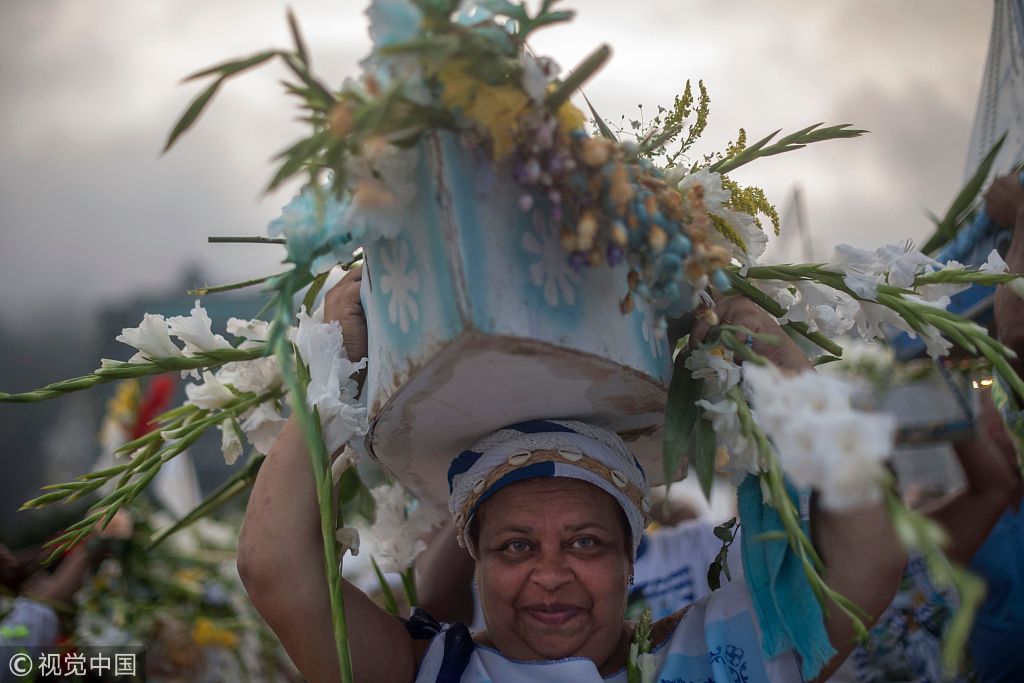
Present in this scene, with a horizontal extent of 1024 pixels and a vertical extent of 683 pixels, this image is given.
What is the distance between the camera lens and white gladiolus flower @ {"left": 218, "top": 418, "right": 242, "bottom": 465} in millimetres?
1788

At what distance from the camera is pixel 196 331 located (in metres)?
1.74

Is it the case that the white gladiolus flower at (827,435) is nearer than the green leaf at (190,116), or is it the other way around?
the white gladiolus flower at (827,435)

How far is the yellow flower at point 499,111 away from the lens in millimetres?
1118

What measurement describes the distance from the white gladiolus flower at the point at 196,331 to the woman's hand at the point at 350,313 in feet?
0.77

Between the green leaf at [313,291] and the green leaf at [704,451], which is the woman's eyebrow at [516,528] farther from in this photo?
the green leaf at [313,291]

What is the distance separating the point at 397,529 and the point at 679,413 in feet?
3.21

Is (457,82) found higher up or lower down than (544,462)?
higher up

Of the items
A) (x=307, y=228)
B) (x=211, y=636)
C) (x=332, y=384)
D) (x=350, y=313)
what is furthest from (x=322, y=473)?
(x=211, y=636)

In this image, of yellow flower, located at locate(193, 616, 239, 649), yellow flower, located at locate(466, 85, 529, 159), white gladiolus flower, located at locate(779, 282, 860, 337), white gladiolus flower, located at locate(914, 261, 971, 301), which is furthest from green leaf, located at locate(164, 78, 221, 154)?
yellow flower, located at locate(193, 616, 239, 649)

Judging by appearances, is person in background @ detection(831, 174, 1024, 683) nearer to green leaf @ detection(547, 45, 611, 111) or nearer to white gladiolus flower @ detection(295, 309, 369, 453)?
green leaf @ detection(547, 45, 611, 111)

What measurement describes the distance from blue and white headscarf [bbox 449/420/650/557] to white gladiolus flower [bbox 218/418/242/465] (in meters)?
0.45

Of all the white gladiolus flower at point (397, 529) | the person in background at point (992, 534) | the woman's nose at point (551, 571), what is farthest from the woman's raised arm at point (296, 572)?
the person in background at point (992, 534)

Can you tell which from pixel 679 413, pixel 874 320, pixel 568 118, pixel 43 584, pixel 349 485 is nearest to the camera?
pixel 568 118

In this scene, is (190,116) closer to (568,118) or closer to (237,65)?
(237,65)
